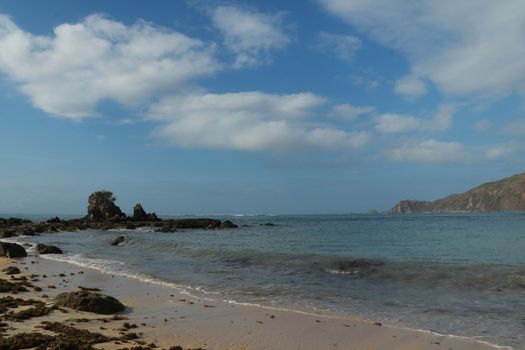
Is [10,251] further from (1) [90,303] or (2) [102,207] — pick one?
(2) [102,207]

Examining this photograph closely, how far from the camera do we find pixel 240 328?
437 inches

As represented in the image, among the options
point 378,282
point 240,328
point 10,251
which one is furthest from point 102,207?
point 240,328

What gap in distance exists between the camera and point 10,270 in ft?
64.6

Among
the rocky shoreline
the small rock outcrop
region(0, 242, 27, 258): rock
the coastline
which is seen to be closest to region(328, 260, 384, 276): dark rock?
the coastline

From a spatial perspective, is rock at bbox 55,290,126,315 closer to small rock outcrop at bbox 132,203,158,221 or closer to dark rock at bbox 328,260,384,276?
dark rock at bbox 328,260,384,276

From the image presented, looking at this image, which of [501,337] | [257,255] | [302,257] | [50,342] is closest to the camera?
[50,342]

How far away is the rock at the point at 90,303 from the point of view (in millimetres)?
12187

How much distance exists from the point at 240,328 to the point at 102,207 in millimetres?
83726

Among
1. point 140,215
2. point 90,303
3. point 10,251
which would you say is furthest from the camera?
point 140,215

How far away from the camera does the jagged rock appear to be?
88375mm

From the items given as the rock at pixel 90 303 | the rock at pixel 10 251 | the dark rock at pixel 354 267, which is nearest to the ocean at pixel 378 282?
the dark rock at pixel 354 267

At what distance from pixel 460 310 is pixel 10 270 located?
18.0m

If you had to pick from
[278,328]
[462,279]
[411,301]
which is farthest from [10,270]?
[462,279]

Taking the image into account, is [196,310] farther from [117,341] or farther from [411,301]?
[411,301]
